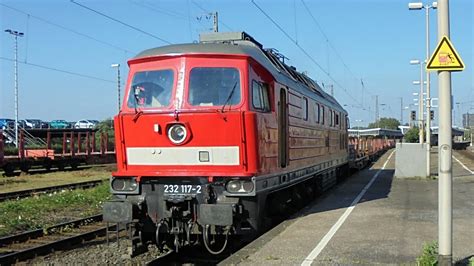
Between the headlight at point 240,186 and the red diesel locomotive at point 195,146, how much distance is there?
0.6 inches

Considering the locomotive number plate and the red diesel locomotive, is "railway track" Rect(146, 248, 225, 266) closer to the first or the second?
the red diesel locomotive

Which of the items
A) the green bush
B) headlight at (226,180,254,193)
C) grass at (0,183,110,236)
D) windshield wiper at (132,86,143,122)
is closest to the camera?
the green bush

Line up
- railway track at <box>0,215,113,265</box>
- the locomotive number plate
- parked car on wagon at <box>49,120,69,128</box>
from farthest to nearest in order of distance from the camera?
parked car on wagon at <box>49,120,69,128</box>
railway track at <box>0,215,113,265</box>
the locomotive number plate

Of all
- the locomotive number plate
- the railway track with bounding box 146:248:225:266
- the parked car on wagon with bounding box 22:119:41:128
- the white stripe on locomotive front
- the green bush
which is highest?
the parked car on wagon with bounding box 22:119:41:128

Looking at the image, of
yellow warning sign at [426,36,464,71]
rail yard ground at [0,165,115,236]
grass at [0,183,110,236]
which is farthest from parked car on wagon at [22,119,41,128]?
yellow warning sign at [426,36,464,71]

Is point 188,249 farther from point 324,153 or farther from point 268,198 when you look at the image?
point 324,153

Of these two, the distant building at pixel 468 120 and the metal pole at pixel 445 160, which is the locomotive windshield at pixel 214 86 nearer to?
the metal pole at pixel 445 160

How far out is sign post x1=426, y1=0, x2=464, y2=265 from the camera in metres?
6.56

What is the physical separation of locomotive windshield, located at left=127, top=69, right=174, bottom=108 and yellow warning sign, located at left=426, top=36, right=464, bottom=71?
4123 millimetres

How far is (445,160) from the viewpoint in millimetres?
6602

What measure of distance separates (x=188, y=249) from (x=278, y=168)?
2.13m

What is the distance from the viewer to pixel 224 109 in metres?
8.71

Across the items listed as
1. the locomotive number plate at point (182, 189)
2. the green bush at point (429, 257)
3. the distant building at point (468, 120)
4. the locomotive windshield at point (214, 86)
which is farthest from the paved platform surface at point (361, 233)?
the distant building at point (468, 120)

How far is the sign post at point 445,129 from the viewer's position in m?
6.56
